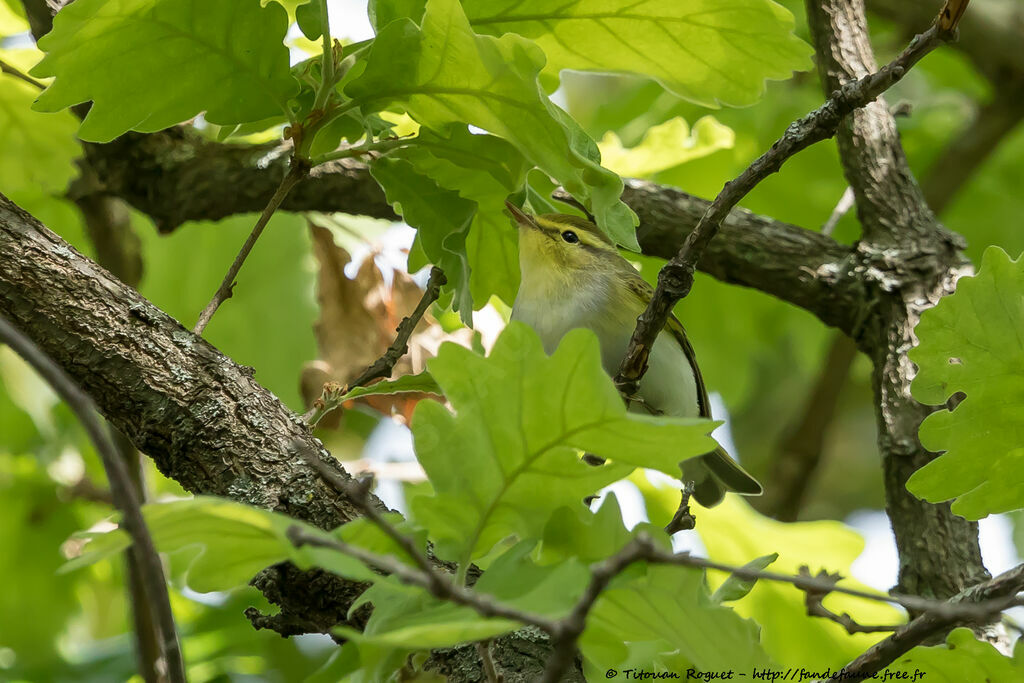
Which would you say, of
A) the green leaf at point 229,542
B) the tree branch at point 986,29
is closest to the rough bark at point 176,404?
the green leaf at point 229,542

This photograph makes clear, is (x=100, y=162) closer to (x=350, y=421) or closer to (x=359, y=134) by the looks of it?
(x=359, y=134)

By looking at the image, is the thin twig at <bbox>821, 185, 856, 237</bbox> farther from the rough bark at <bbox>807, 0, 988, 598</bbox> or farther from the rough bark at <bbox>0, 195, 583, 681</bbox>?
the rough bark at <bbox>0, 195, 583, 681</bbox>

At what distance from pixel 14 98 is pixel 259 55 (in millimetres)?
992

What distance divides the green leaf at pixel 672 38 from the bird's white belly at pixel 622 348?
98 centimetres

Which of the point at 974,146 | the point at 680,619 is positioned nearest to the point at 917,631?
the point at 680,619

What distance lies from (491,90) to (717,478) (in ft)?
5.94

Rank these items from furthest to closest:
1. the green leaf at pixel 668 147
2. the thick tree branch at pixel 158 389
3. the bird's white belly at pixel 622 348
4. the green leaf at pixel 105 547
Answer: the green leaf at pixel 668 147 → the bird's white belly at pixel 622 348 → the thick tree branch at pixel 158 389 → the green leaf at pixel 105 547

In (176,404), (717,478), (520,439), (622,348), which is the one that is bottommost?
(520,439)

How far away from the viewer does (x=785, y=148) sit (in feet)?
5.06

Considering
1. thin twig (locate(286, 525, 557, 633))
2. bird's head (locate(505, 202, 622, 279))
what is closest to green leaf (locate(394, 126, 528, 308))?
thin twig (locate(286, 525, 557, 633))

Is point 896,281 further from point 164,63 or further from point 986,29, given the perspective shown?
point 986,29

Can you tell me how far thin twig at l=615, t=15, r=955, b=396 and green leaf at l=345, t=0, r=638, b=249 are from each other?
3.8 inches

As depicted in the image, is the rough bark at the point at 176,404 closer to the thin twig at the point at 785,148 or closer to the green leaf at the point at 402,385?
the green leaf at the point at 402,385

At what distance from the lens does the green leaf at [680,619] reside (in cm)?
121
